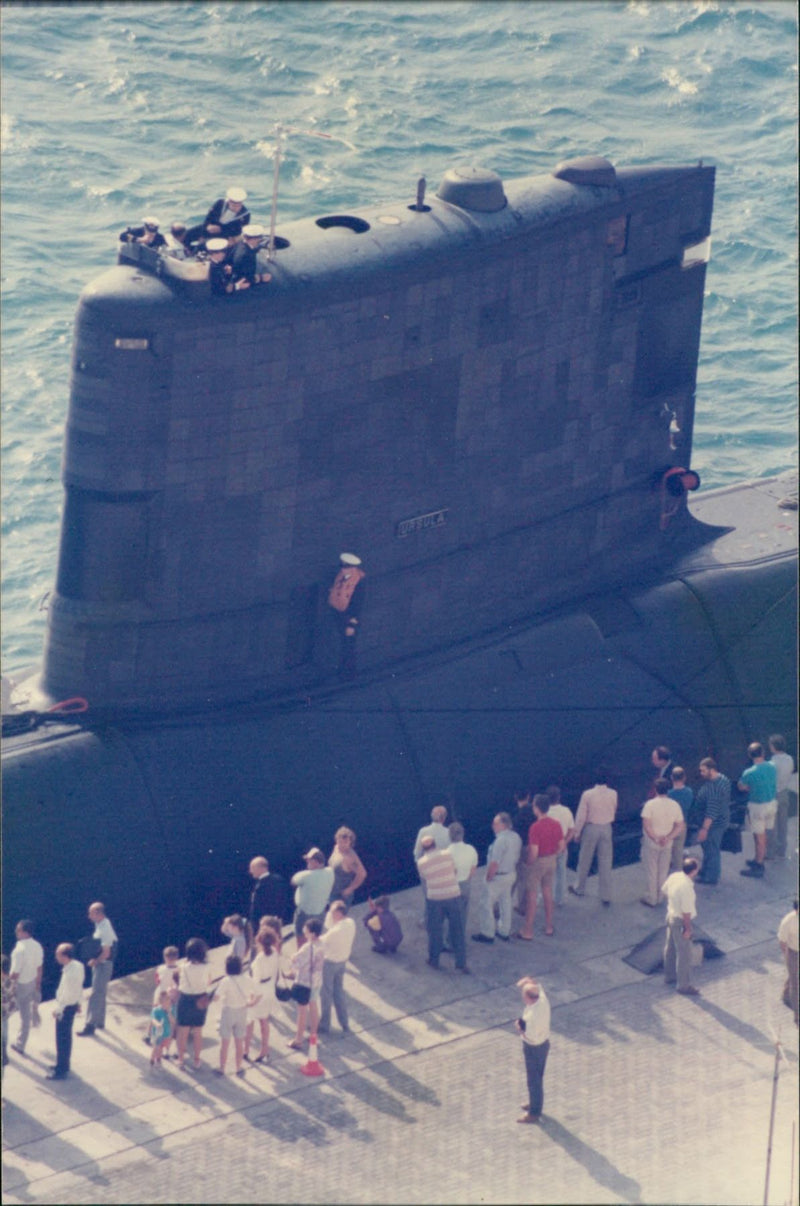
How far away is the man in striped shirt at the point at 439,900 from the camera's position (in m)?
23.5

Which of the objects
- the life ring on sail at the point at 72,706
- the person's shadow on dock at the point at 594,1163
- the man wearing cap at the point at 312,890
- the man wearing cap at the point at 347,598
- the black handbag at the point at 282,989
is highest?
the man wearing cap at the point at 347,598

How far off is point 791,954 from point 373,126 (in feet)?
102

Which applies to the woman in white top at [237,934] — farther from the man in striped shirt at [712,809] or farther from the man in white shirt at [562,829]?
the man in striped shirt at [712,809]

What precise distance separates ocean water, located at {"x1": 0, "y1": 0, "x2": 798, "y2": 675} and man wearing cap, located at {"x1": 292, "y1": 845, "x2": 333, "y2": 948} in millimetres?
17569

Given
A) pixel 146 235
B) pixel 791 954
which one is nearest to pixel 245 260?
pixel 146 235

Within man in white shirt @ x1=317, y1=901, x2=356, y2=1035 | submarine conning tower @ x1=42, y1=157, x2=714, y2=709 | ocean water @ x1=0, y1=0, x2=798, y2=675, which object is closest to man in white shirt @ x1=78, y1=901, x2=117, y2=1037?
man in white shirt @ x1=317, y1=901, x2=356, y2=1035

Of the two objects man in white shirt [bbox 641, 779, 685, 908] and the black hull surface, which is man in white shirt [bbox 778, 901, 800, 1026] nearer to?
man in white shirt [bbox 641, 779, 685, 908]

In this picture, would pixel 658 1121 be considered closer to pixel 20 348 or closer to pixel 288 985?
pixel 288 985

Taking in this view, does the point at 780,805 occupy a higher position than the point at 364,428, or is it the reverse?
the point at 364,428

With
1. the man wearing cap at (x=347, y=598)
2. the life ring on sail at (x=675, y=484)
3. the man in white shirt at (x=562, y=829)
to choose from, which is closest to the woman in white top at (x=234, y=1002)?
the man wearing cap at (x=347, y=598)

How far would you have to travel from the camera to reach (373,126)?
50.9 meters

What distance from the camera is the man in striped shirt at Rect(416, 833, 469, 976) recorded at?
76.9 ft

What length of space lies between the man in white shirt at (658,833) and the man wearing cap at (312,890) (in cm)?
436

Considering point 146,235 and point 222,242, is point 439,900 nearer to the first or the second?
point 222,242
